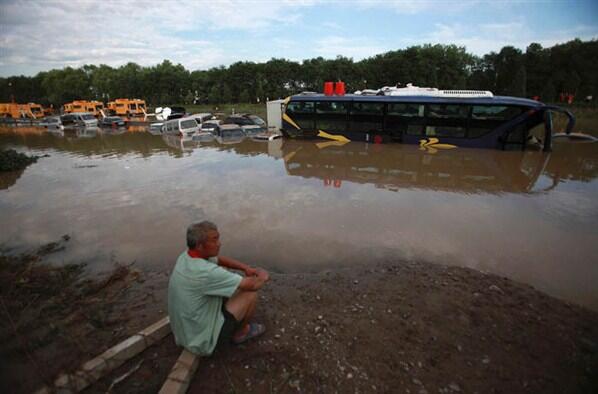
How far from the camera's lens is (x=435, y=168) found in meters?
12.7

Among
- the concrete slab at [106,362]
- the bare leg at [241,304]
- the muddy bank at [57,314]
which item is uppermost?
the bare leg at [241,304]

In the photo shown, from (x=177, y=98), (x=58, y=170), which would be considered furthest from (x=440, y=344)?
(x=177, y=98)

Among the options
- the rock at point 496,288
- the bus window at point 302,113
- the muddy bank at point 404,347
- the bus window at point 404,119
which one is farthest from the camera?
the bus window at point 302,113

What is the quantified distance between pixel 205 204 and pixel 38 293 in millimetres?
4464

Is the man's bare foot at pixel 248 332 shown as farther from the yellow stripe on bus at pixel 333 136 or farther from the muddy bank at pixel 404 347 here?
the yellow stripe on bus at pixel 333 136

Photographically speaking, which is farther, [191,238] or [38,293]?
[38,293]

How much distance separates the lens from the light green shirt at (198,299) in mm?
2771

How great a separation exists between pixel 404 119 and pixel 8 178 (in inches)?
750

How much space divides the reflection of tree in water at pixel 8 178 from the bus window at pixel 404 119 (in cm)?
1780

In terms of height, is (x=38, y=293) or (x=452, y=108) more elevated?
(x=452, y=108)

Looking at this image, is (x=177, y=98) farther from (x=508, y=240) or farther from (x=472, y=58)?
(x=508, y=240)

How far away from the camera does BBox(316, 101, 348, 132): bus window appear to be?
18438 millimetres

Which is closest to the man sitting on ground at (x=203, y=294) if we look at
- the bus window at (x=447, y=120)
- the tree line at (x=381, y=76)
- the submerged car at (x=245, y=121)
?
the bus window at (x=447, y=120)

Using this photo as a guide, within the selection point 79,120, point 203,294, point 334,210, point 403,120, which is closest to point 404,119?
point 403,120
